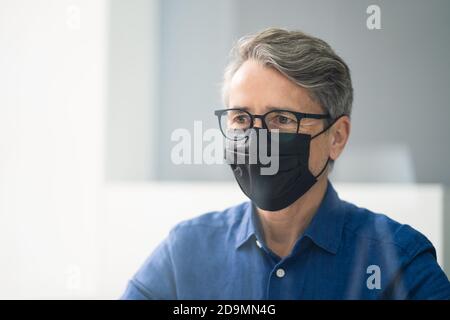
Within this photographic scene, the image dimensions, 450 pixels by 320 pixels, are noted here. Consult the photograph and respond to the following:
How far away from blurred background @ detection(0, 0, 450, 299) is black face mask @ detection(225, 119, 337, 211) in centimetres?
8

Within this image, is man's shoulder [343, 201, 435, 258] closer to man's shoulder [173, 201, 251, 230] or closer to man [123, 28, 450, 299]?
man [123, 28, 450, 299]

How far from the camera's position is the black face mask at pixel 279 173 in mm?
1232

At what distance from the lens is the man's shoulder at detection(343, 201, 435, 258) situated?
1241mm

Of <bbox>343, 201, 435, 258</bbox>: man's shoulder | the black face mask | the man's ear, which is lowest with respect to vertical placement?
<bbox>343, 201, 435, 258</bbox>: man's shoulder

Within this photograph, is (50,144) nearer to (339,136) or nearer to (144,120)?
(144,120)

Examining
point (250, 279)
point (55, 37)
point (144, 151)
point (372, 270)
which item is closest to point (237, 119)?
point (144, 151)

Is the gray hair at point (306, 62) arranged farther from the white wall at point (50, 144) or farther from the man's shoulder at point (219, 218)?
the white wall at point (50, 144)

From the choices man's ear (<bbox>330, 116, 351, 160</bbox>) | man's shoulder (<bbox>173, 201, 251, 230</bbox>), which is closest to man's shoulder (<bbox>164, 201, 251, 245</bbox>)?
man's shoulder (<bbox>173, 201, 251, 230</bbox>)

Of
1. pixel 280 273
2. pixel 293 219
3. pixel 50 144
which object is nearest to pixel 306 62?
pixel 293 219

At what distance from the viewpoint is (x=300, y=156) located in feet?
4.04

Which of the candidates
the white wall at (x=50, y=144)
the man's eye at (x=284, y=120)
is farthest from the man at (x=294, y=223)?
the white wall at (x=50, y=144)

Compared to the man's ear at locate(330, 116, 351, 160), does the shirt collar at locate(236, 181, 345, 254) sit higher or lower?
lower

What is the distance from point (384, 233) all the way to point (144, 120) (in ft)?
2.34
